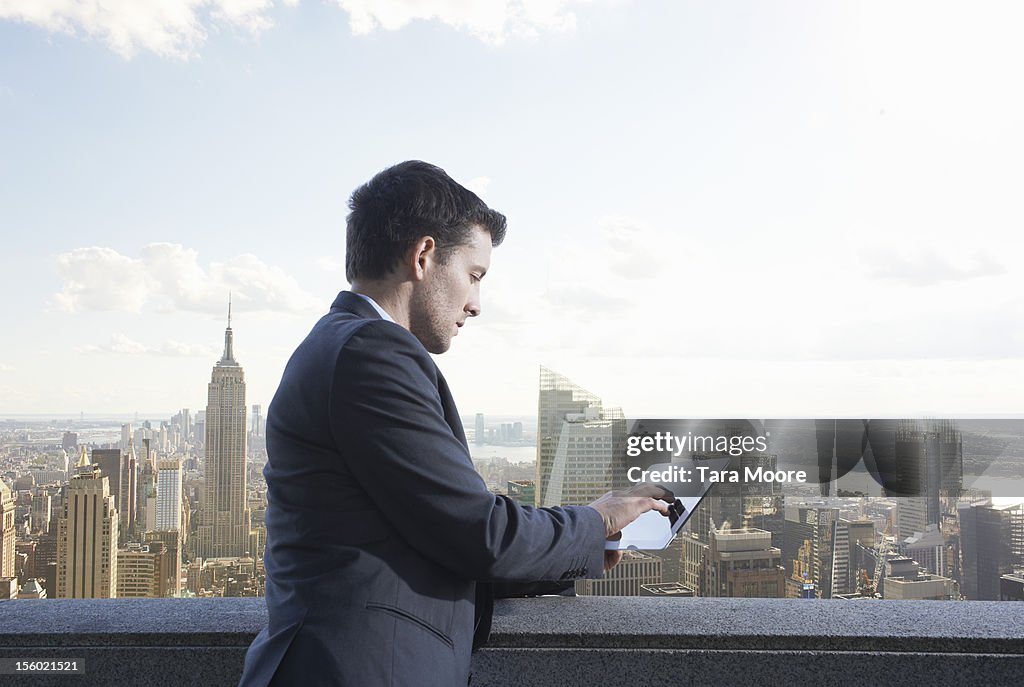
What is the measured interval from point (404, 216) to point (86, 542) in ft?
9.40

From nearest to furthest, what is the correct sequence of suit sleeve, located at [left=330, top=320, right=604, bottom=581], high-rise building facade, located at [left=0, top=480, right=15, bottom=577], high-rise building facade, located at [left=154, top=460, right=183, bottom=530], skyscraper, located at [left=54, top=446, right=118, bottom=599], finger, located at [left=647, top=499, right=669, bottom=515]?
suit sleeve, located at [left=330, top=320, right=604, bottom=581] → finger, located at [left=647, top=499, right=669, bottom=515] → high-rise building facade, located at [left=0, top=480, right=15, bottom=577] → skyscraper, located at [left=54, top=446, right=118, bottom=599] → high-rise building facade, located at [left=154, top=460, right=183, bottom=530]

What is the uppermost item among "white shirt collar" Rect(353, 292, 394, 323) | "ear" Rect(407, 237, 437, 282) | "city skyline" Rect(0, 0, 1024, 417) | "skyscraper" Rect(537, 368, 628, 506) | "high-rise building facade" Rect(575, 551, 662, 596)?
"city skyline" Rect(0, 0, 1024, 417)

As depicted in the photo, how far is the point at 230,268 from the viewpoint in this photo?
525 cm

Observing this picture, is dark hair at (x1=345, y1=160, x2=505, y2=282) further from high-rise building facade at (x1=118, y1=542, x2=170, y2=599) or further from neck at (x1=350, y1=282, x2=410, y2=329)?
high-rise building facade at (x1=118, y1=542, x2=170, y2=599)

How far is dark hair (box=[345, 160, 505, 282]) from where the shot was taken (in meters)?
0.93

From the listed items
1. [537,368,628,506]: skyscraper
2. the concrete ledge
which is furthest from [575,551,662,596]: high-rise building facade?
[537,368,628,506]: skyscraper

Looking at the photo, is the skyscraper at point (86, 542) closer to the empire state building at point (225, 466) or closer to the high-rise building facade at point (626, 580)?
the empire state building at point (225, 466)

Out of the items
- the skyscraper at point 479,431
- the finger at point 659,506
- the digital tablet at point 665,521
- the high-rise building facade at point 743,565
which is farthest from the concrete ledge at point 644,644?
the skyscraper at point 479,431

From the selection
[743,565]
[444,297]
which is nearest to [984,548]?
[743,565]

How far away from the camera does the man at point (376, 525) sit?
0.79m

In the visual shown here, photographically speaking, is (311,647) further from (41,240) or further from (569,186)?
(41,240)

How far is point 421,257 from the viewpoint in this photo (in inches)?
37.1

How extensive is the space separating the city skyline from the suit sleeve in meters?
2.06

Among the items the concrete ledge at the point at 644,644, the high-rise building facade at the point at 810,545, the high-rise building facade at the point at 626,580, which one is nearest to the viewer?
the concrete ledge at the point at 644,644
